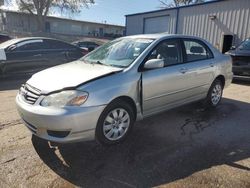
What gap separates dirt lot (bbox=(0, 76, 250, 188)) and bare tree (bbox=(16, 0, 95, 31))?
33.3m

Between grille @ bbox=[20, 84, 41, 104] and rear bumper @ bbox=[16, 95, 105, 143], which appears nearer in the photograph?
rear bumper @ bbox=[16, 95, 105, 143]

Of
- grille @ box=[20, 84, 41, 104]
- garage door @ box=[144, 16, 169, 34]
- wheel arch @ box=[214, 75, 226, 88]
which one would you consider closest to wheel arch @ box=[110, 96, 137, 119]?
grille @ box=[20, 84, 41, 104]

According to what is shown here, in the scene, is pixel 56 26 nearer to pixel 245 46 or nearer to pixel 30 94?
pixel 245 46

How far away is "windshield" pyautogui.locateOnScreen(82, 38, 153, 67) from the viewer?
4057 millimetres

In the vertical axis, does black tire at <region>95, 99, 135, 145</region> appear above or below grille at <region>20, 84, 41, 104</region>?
below

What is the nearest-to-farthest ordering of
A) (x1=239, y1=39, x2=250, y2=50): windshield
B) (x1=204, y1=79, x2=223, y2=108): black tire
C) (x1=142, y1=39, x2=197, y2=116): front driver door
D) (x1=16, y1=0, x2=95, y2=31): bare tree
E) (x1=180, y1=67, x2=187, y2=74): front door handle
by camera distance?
(x1=142, y1=39, x2=197, y2=116): front driver door, (x1=180, y1=67, x2=187, y2=74): front door handle, (x1=204, y1=79, x2=223, y2=108): black tire, (x1=239, y1=39, x2=250, y2=50): windshield, (x1=16, y1=0, x2=95, y2=31): bare tree

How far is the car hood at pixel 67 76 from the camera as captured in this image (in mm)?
3306

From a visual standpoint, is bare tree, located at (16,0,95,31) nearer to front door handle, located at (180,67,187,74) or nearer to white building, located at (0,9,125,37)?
white building, located at (0,9,125,37)

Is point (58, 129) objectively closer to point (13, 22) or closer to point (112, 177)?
point (112, 177)

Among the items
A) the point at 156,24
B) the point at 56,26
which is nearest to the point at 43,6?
the point at 56,26

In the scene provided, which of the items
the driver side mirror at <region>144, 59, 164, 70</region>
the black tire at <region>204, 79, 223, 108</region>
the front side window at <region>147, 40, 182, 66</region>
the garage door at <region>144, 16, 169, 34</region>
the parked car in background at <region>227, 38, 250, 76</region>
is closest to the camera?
the driver side mirror at <region>144, 59, 164, 70</region>

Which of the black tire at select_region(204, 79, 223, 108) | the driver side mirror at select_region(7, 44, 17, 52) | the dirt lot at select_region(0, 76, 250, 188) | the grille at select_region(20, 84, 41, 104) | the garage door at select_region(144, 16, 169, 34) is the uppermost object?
the garage door at select_region(144, 16, 169, 34)

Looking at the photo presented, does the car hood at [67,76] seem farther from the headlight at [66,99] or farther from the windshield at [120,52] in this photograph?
the windshield at [120,52]

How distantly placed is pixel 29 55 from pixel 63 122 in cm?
567
